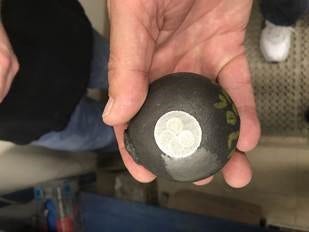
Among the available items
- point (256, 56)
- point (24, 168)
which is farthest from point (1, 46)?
point (256, 56)

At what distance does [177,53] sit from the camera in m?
0.88

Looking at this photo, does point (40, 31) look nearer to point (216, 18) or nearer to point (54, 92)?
point (54, 92)

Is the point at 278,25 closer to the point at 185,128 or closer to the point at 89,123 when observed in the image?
the point at 89,123

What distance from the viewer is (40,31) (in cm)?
103

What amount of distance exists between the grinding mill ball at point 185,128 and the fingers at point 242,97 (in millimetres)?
72

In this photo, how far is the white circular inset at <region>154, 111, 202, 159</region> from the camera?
695 millimetres

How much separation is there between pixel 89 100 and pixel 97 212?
14.7 inches

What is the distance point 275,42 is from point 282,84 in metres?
0.15

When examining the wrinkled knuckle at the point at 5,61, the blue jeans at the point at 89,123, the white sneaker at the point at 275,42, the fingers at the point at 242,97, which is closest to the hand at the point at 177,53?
the fingers at the point at 242,97

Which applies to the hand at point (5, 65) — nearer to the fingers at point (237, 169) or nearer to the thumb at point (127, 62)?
the thumb at point (127, 62)

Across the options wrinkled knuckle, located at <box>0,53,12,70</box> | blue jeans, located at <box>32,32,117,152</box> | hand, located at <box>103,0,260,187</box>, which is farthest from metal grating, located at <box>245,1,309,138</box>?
wrinkled knuckle, located at <box>0,53,12,70</box>

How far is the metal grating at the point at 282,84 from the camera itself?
4.77ft

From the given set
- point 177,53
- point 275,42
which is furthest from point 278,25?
point 177,53

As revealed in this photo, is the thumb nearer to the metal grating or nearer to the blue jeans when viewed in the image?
the blue jeans
